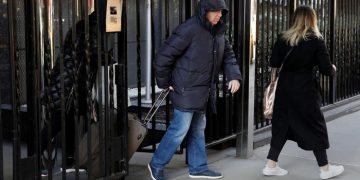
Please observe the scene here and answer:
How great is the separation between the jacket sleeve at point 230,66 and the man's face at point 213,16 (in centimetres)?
32

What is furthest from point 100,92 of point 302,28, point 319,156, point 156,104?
point 319,156

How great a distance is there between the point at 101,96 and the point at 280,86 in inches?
70.8

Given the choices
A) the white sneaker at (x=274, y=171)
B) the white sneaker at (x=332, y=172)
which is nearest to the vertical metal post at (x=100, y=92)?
the white sneaker at (x=274, y=171)

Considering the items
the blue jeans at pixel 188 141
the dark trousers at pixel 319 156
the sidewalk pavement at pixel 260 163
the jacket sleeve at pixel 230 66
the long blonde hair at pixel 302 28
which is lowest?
the sidewalk pavement at pixel 260 163

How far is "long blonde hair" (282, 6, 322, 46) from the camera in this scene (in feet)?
17.0

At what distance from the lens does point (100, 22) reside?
4320 millimetres

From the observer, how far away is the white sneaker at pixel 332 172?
5.40 metres

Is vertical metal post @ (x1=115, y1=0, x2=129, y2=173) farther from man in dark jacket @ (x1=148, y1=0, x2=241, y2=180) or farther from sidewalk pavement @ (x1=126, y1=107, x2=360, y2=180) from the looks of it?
sidewalk pavement @ (x1=126, y1=107, x2=360, y2=180)

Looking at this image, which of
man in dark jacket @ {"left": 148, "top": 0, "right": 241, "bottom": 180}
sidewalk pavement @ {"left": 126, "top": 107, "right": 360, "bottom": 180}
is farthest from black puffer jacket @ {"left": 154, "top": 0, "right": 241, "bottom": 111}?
sidewalk pavement @ {"left": 126, "top": 107, "right": 360, "bottom": 180}

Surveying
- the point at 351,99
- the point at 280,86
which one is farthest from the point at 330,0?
the point at 280,86

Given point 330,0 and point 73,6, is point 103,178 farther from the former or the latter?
point 330,0

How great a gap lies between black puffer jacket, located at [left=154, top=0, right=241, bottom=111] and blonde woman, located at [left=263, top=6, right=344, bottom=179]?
75 cm

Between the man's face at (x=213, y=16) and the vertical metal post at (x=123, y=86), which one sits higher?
the man's face at (x=213, y=16)

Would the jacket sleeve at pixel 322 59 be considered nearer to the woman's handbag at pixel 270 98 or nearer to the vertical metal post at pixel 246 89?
the woman's handbag at pixel 270 98
